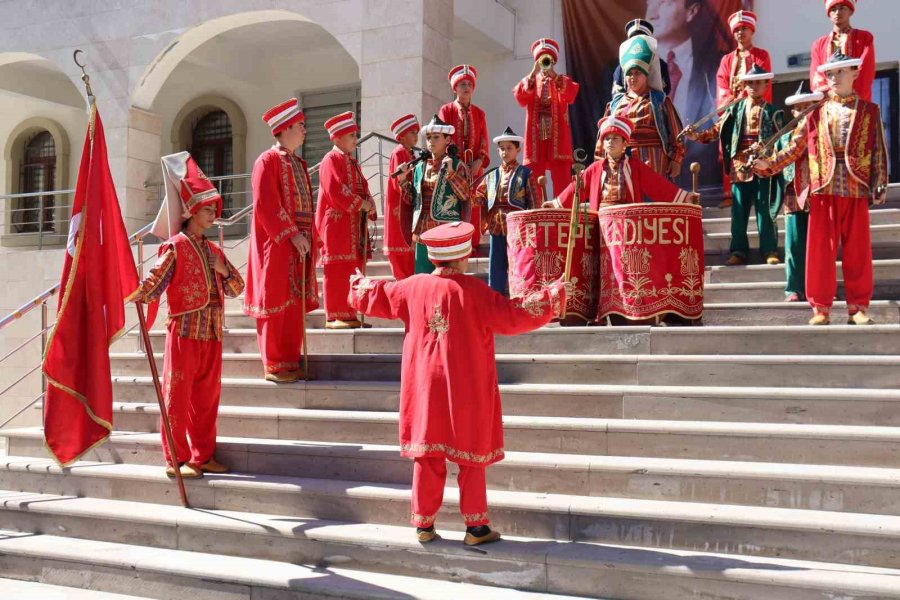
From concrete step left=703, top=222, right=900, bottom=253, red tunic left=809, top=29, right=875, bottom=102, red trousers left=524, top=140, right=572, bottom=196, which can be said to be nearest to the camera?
concrete step left=703, top=222, right=900, bottom=253

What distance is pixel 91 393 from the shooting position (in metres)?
4.88

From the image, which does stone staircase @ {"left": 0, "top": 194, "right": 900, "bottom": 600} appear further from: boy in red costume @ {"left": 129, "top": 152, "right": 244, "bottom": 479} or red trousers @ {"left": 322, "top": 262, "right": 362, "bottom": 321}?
red trousers @ {"left": 322, "top": 262, "right": 362, "bottom": 321}

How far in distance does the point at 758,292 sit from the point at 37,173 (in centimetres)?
1403

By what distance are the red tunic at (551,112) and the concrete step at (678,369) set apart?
137 inches

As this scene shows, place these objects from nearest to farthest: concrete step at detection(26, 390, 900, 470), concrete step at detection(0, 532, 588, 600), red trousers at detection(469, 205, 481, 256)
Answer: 1. concrete step at detection(0, 532, 588, 600)
2. concrete step at detection(26, 390, 900, 470)
3. red trousers at detection(469, 205, 481, 256)

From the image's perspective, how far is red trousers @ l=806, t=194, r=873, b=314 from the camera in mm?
5879

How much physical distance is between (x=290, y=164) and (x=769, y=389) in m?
3.56

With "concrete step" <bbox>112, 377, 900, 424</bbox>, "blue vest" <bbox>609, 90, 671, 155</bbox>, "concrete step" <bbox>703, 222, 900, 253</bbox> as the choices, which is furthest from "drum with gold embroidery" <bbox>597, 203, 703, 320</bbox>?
"concrete step" <bbox>703, 222, 900, 253</bbox>

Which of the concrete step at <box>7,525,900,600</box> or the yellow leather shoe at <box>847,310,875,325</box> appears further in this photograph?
the yellow leather shoe at <box>847,310,875,325</box>

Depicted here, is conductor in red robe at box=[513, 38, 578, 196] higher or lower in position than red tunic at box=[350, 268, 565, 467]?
higher

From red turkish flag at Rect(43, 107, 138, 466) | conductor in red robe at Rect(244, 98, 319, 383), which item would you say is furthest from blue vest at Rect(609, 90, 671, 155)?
red turkish flag at Rect(43, 107, 138, 466)

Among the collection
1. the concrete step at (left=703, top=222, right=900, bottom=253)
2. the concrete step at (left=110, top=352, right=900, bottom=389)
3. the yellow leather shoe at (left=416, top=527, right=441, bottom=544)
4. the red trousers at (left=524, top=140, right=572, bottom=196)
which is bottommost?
the yellow leather shoe at (left=416, top=527, right=441, bottom=544)

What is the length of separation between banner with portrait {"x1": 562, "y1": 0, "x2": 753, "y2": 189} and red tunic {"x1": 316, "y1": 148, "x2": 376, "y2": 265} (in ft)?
18.1

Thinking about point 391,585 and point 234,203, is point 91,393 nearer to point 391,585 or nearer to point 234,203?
point 391,585
